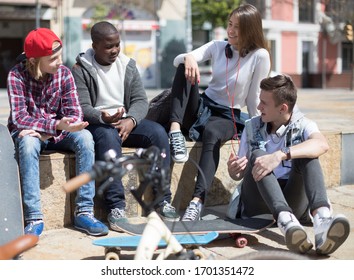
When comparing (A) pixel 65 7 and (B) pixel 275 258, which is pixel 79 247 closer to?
(B) pixel 275 258

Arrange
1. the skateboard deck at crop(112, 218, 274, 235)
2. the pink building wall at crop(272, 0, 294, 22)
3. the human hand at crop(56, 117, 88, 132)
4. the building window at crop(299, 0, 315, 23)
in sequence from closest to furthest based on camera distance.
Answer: the skateboard deck at crop(112, 218, 274, 235) < the human hand at crop(56, 117, 88, 132) < the pink building wall at crop(272, 0, 294, 22) < the building window at crop(299, 0, 315, 23)

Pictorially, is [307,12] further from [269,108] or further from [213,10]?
[269,108]

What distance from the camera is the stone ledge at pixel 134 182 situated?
402 cm

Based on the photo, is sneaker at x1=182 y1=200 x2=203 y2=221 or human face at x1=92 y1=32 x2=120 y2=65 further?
human face at x1=92 y1=32 x2=120 y2=65

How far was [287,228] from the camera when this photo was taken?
324 centimetres

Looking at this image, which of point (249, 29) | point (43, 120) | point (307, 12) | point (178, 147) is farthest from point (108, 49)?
point (307, 12)

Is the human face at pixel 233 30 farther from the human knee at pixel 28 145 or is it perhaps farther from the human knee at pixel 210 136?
the human knee at pixel 28 145

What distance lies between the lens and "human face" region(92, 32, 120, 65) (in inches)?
162

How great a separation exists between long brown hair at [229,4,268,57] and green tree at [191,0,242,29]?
21.5 meters

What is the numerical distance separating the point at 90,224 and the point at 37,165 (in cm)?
52

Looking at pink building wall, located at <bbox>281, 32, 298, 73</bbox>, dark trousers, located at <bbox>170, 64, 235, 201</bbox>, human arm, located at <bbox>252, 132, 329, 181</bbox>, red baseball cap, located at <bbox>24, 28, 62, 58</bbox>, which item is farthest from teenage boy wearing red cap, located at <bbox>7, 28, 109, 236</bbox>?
pink building wall, located at <bbox>281, 32, 298, 73</bbox>

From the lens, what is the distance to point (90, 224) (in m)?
3.85

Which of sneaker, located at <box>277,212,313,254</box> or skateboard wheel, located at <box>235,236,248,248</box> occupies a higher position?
sneaker, located at <box>277,212,313,254</box>

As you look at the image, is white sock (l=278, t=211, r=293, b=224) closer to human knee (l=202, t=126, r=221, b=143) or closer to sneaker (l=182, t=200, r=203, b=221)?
sneaker (l=182, t=200, r=203, b=221)
